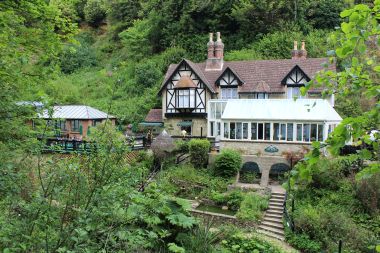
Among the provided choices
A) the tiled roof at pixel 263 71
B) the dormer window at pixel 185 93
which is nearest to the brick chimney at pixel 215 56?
the tiled roof at pixel 263 71

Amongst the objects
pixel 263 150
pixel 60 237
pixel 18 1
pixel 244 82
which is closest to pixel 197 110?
pixel 244 82

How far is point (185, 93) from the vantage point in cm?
2566

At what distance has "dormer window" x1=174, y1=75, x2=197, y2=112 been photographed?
25.1 m

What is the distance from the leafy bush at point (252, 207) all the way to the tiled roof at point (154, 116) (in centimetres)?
1292

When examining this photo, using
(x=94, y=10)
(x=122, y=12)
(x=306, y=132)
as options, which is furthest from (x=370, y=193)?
(x=94, y=10)

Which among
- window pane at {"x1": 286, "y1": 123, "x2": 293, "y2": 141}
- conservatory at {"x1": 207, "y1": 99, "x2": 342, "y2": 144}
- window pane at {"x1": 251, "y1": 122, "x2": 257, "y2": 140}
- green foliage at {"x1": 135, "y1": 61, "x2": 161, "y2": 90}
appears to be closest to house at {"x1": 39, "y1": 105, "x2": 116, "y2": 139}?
conservatory at {"x1": 207, "y1": 99, "x2": 342, "y2": 144}

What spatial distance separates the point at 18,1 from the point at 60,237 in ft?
15.5

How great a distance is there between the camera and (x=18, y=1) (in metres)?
6.10

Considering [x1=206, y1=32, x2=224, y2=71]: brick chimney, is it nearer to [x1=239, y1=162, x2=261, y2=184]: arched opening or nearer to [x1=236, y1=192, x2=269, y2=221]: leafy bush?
[x1=239, y1=162, x2=261, y2=184]: arched opening

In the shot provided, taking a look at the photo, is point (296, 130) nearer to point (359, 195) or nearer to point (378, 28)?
point (359, 195)

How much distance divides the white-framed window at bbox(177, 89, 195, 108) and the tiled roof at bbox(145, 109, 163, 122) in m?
2.24

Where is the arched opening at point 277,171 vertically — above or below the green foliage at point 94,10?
below

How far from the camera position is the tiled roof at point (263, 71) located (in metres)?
24.5

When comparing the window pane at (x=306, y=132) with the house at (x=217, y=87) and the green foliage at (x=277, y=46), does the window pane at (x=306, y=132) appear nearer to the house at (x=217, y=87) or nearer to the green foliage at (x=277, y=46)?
the house at (x=217, y=87)
